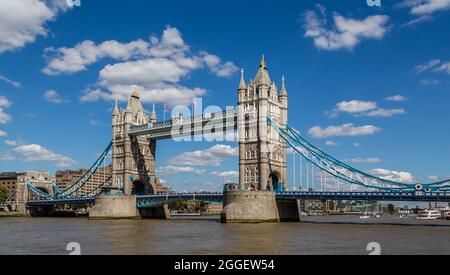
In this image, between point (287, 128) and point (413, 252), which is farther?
point (287, 128)

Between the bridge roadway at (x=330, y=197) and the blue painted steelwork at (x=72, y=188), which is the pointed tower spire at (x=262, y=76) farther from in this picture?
the blue painted steelwork at (x=72, y=188)

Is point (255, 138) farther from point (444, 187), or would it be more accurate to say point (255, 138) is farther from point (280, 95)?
point (444, 187)

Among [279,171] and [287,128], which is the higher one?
[287,128]

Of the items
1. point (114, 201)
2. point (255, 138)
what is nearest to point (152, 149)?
point (114, 201)

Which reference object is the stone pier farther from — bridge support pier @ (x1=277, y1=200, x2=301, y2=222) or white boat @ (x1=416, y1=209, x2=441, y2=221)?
white boat @ (x1=416, y1=209, x2=441, y2=221)

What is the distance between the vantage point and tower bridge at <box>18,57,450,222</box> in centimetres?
7056

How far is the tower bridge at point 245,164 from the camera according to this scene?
70.6 meters

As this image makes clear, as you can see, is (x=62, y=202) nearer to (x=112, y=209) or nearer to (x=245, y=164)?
(x=112, y=209)

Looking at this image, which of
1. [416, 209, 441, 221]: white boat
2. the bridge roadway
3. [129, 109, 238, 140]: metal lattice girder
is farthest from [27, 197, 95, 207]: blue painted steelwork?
[416, 209, 441, 221]: white boat

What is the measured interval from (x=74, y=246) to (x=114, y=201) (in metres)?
57.7

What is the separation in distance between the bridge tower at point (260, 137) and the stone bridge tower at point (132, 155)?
2961cm
